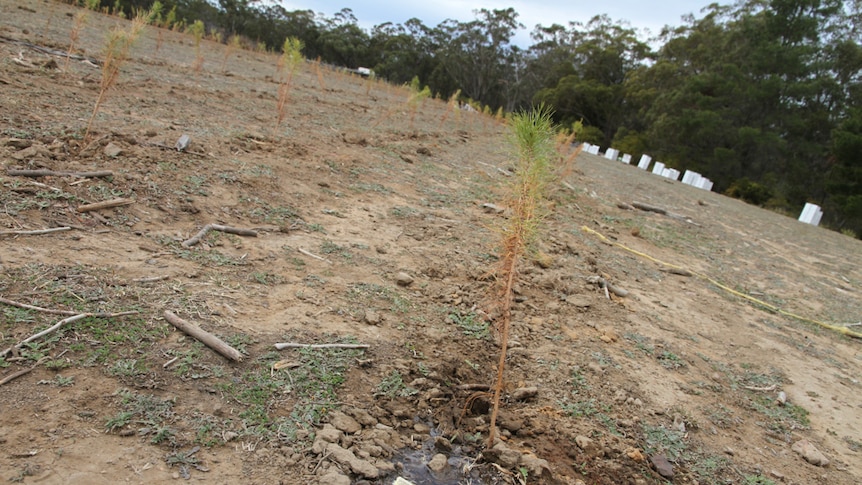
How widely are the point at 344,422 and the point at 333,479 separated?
312mm

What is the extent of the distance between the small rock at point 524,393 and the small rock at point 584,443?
1.07 feet

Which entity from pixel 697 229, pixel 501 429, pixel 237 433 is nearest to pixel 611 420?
pixel 501 429

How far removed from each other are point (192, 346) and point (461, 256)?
95.0 inches

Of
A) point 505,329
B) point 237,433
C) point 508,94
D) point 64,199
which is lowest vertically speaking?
point 237,433

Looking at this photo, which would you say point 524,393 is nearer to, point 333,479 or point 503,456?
point 503,456

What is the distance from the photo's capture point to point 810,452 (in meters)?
2.53

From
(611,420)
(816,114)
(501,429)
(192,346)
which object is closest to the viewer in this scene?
(192,346)

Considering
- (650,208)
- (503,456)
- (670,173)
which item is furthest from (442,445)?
(670,173)

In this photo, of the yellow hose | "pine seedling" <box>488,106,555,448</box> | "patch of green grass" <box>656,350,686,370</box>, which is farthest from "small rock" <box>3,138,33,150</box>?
the yellow hose

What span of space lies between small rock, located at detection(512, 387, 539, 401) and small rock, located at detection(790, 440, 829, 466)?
142cm

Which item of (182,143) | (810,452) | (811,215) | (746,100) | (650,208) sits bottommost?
(810,452)

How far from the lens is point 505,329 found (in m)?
2.19

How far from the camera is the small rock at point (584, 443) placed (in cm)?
223

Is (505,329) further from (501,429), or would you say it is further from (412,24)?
(412,24)
